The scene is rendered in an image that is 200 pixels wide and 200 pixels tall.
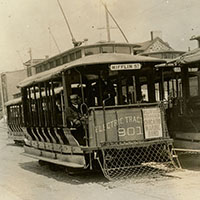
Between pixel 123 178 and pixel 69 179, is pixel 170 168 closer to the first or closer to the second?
pixel 123 178

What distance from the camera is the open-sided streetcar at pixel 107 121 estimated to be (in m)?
9.94

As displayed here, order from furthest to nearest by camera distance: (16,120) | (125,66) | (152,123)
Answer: (16,120), (125,66), (152,123)

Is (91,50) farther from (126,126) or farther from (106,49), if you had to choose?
(126,126)

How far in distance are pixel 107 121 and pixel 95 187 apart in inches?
62.2

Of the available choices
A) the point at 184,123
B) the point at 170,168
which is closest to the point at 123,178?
the point at 170,168

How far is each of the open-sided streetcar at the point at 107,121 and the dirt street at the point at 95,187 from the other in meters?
0.45

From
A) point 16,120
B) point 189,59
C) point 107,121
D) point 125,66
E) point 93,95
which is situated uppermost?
point 189,59

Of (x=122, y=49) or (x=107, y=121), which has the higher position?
(x=122, y=49)

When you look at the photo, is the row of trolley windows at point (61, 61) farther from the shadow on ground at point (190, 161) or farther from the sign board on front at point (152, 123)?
the sign board on front at point (152, 123)

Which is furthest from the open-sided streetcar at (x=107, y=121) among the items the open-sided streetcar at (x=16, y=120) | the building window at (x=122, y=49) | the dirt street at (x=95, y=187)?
the building window at (x=122, y=49)

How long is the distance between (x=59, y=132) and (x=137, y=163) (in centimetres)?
218

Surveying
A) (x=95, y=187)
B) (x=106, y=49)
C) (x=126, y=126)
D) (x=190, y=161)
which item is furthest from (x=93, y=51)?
(x=95, y=187)

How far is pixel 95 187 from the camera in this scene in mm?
9273

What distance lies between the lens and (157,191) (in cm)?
813
